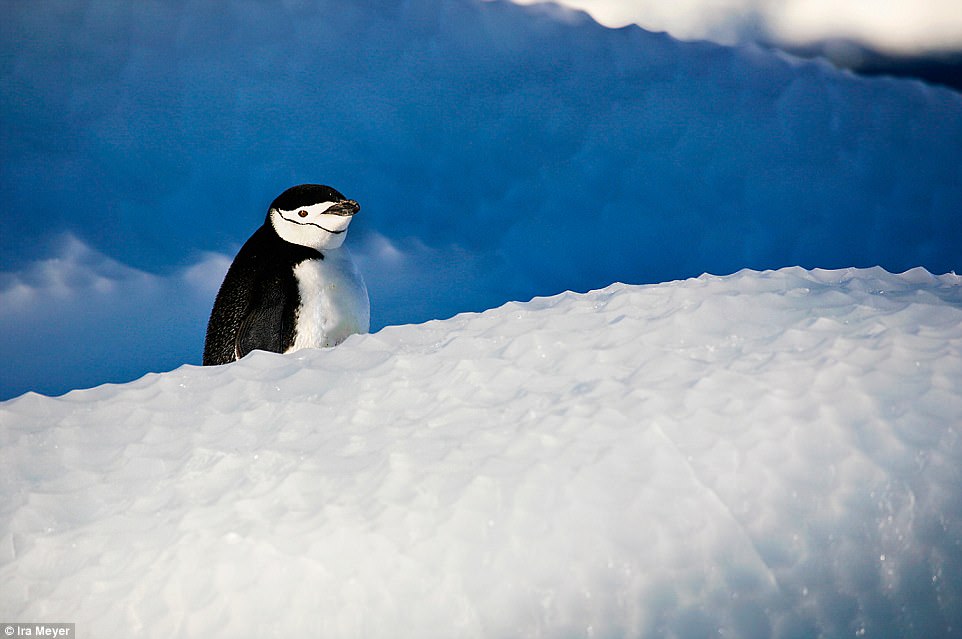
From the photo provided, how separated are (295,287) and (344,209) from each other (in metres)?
0.16

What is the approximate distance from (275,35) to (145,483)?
1903mm

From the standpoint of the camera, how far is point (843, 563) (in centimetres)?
64

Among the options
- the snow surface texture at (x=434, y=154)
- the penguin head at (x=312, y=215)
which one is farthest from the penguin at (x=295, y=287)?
the snow surface texture at (x=434, y=154)

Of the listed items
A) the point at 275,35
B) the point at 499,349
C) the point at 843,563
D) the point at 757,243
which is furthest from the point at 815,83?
the point at 843,563

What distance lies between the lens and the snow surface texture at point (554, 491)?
2.10ft

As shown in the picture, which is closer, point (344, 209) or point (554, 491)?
point (554, 491)

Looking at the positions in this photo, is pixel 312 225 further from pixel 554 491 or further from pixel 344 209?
pixel 554 491

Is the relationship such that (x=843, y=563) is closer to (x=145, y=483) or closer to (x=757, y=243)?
(x=145, y=483)

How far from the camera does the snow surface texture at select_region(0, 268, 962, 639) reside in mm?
641

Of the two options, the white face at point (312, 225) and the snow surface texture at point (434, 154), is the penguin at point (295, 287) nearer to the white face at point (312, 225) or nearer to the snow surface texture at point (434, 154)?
the white face at point (312, 225)

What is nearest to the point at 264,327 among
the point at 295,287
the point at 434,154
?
the point at 295,287

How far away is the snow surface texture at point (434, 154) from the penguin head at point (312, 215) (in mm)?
780

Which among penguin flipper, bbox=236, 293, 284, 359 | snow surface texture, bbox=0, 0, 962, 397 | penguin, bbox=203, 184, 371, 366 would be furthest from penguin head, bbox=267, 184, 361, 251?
snow surface texture, bbox=0, 0, 962, 397

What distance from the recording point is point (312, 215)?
167 cm
